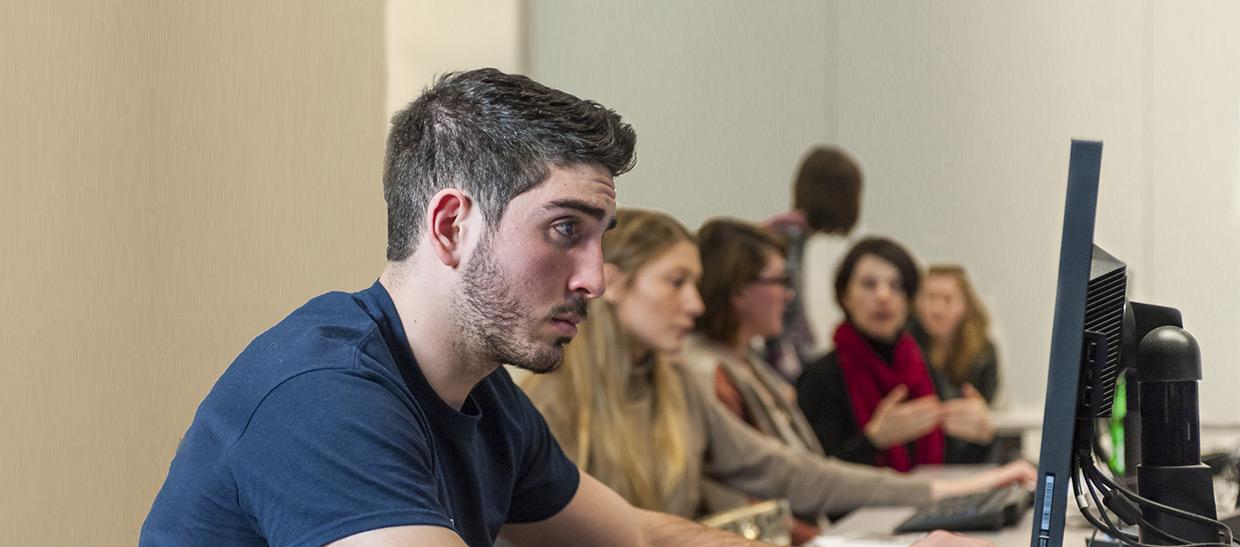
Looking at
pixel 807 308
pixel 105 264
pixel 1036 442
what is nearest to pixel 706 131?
pixel 807 308

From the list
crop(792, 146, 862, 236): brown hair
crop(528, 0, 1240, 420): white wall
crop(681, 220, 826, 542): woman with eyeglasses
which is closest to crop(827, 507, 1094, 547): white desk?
crop(681, 220, 826, 542): woman with eyeglasses

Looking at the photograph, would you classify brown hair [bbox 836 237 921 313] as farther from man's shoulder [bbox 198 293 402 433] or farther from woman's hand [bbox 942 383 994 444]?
man's shoulder [bbox 198 293 402 433]

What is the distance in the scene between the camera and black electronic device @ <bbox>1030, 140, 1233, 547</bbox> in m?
0.91

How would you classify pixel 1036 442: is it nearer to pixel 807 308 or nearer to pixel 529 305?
pixel 807 308

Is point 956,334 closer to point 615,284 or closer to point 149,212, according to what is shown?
point 615,284

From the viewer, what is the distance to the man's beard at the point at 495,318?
113 cm

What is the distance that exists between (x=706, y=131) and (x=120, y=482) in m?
2.42

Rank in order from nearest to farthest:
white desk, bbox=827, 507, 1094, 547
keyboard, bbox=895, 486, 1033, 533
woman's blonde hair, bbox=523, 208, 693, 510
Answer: white desk, bbox=827, 507, 1094, 547 < keyboard, bbox=895, 486, 1033, 533 < woman's blonde hair, bbox=523, 208, 693, 510

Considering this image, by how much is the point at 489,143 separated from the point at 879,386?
2.66m

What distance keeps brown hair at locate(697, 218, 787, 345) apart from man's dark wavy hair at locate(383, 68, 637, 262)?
6.37ft

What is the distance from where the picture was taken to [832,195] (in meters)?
4.36

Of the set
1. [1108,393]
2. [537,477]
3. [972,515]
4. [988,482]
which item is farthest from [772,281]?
[1108,393]

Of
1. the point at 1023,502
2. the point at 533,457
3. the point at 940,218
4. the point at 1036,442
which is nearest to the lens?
the point at 533,457

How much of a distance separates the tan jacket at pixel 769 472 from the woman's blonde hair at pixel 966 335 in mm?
1557
